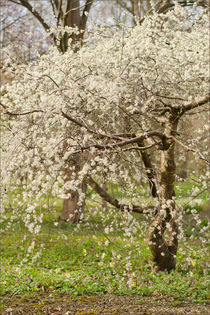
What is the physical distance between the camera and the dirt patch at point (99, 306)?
466 cm

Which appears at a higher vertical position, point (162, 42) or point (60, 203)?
point (162, 42)

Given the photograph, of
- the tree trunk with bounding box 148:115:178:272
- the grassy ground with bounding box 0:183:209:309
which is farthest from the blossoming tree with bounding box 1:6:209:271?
the grassy ground with bounding box 0:183:209:309

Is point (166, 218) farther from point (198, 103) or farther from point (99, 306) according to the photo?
point (198, 103)

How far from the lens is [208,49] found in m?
5.58

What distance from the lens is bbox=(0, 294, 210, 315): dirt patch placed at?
4.66m

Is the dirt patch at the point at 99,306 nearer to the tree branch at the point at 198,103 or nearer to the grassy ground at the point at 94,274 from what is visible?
the grassy ground at the point at 94,274

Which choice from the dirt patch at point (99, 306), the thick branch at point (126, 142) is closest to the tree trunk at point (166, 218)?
the thick branch at point (126, 142)

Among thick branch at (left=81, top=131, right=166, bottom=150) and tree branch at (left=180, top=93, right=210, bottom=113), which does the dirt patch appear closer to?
thick branch at (left=81, top=131, right=166, bottom=150)

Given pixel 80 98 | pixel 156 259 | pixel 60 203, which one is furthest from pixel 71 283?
pixel 60 203

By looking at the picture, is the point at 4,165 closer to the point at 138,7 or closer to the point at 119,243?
the point at 119,243

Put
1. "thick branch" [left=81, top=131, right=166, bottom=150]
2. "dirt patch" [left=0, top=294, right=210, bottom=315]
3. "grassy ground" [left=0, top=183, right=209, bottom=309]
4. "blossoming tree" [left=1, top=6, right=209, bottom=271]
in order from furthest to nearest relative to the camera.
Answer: "grassy ground" [left=0, top=183, right=209, bottom=309]
"blossoming tree" [left=1, top=6, right=209, bottom=271]
"dirt patch" [left=0, top=294, right=210, bottom=315]
"thick branch" [left=81, top=131, right=166, bottom=150]

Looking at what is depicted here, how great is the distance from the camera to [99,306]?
488 cm

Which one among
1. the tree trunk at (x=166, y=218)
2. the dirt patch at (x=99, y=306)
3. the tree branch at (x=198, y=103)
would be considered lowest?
the dirt patch at (x=99, y=306)

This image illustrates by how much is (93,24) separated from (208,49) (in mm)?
2204
